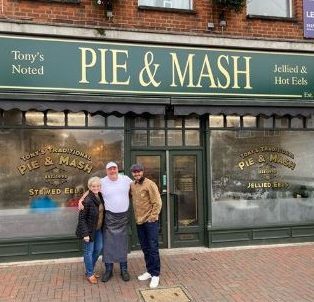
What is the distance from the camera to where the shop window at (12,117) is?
25.6 ft

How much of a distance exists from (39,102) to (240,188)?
4267 mm

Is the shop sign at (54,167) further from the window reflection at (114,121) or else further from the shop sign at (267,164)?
the shop sign at (267,164)

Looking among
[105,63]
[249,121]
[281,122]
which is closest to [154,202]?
[105,63]

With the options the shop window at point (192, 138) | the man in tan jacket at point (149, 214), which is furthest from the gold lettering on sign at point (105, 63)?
the man in tan jacket at point (149, 214)

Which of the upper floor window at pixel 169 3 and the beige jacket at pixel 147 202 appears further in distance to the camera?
the upper floor window at pixel 169 3

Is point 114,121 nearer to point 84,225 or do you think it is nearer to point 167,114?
point 167,114

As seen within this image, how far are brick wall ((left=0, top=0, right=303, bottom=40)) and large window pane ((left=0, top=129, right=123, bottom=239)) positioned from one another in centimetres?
204

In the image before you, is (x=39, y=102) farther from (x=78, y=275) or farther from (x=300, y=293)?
(x=300, y=293)

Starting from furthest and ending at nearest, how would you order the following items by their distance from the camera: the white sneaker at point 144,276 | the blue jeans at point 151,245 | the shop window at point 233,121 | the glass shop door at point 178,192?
the shop window at point 233,121
the glass shop door at point 178,192
the white sneaker at point 144,276
the blue jeans at point 151,245

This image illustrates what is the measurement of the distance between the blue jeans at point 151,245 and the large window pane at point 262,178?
2.45 m

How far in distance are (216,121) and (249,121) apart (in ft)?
2.40

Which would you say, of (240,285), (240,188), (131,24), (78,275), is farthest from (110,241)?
(131,24)

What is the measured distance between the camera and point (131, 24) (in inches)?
328

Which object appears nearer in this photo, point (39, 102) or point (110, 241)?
point (110, 241)
